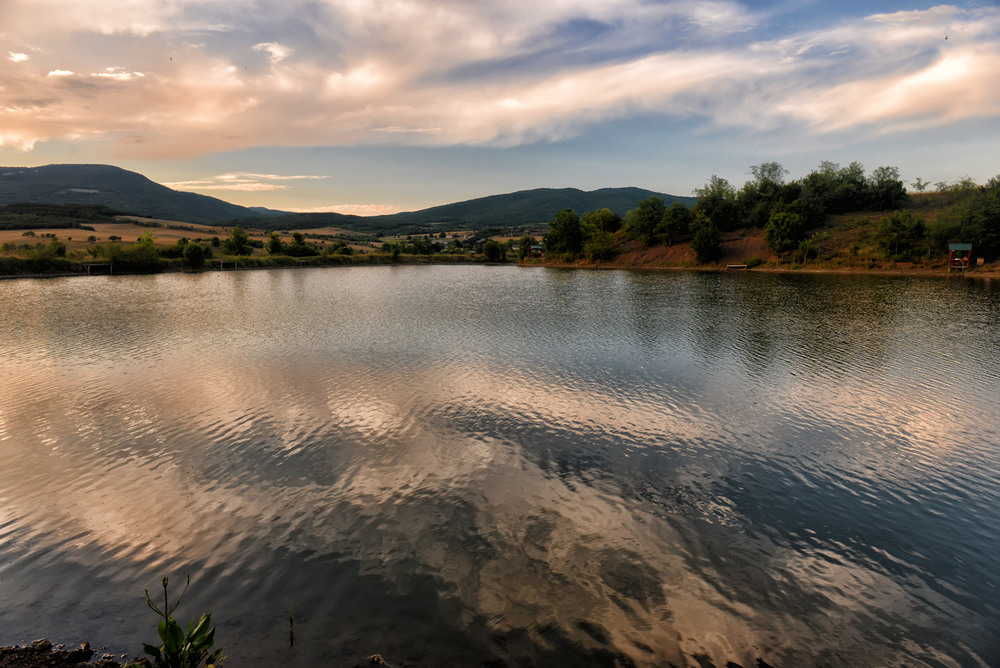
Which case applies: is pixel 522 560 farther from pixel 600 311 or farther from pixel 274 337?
pixel 600 311

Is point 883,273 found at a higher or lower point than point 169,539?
higher

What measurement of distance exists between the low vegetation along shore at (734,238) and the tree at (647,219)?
0.28 meters

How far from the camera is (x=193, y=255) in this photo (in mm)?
107250

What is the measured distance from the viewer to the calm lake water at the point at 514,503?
743cm

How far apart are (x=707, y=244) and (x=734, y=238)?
1290 cm

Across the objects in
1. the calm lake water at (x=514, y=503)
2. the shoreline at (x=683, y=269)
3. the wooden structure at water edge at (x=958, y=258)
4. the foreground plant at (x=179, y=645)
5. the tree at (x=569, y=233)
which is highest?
the tree at (x=569, y=233)

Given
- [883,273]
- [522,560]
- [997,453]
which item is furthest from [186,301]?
[883,273]

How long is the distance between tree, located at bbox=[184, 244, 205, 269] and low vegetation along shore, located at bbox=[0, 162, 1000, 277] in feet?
0.86

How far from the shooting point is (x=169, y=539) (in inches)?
379

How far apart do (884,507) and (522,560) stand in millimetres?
9081

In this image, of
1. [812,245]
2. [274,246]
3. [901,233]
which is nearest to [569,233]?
[812,245]

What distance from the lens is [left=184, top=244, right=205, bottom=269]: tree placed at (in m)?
107

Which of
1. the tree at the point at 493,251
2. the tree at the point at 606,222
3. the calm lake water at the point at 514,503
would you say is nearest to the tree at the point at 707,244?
the tree at the point at 606,222

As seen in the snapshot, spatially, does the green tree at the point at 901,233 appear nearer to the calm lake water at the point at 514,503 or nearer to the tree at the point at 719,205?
the tree at the point at 719,205
